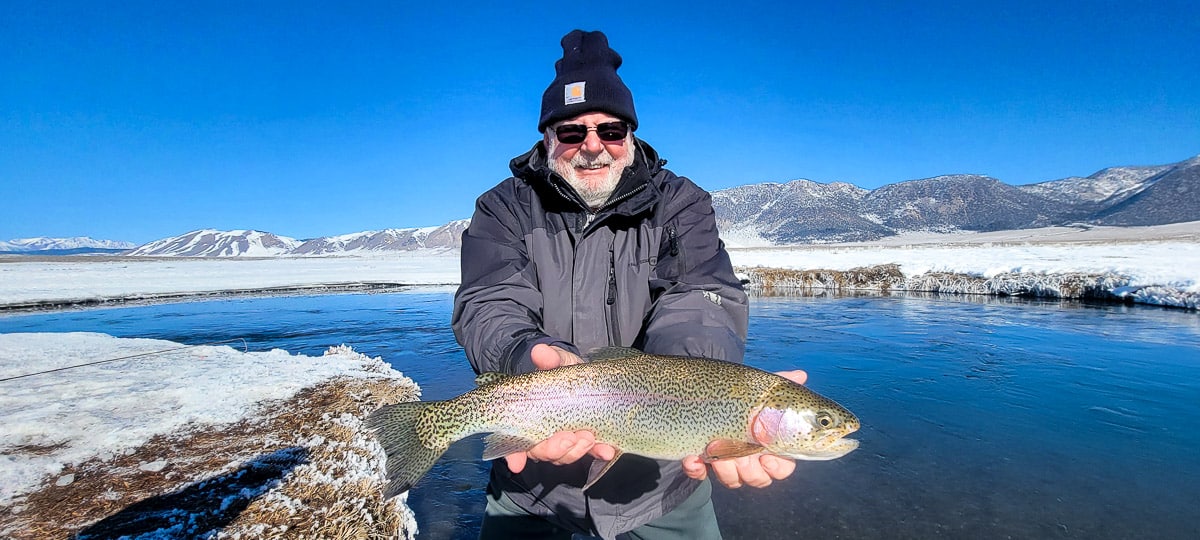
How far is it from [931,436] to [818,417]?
594cm

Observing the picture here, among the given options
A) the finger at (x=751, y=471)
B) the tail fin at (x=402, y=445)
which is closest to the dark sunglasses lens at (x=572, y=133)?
the tail fin at (x=402, y=445)

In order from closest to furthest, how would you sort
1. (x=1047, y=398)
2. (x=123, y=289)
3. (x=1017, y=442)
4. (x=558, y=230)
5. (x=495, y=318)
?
(x=495, y=318) → (x=558, y=230) → (x=1017, y=442) → (x=1047, y=398) → (x=123, y=289)

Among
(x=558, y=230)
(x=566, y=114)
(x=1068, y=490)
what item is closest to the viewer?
(x=558, y=230)

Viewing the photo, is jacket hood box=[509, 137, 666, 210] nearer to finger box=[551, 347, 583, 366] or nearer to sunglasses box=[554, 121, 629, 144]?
sunglasses box=[554, 121, 629, 144]

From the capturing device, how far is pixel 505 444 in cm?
277

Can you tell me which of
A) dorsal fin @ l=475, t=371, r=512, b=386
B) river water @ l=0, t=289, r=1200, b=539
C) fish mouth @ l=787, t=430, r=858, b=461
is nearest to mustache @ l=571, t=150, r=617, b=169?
dorsal fin @ l=475, t=371, r=512, b=386

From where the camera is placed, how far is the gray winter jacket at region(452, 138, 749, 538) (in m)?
3.04

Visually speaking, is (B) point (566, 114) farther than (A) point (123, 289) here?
No

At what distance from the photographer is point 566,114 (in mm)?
3549

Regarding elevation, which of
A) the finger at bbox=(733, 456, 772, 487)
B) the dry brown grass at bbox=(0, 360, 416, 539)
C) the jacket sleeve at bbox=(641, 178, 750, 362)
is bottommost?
the dry brown grass at bbox=(0, 360, 416, 539)

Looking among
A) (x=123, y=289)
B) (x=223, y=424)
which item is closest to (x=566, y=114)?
(x=223, y=424)

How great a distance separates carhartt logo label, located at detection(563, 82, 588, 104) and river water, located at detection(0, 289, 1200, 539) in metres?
4.11

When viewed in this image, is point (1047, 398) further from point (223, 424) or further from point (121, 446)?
point (121, 446)

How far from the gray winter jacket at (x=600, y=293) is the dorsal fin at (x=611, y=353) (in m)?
0.22
